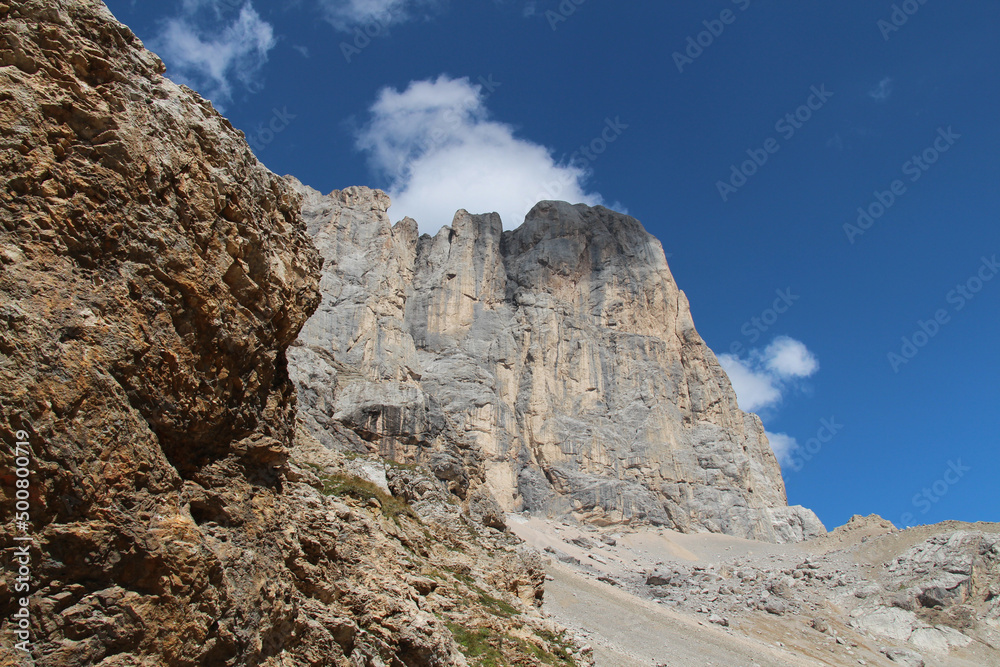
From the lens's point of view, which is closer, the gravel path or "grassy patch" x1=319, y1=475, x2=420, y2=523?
"grassy patch" x1=319, y1=475, x2=420, y2=523

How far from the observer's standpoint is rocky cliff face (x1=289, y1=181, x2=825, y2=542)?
83312 millimetres

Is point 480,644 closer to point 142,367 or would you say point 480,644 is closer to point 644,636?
point 142,367

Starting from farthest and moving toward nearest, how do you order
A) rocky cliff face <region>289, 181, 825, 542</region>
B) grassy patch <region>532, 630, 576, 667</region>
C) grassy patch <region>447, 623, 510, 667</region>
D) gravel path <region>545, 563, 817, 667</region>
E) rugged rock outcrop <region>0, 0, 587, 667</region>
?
rocky cliff face <region>289, 181, 825, 542</region>
gravel path <region>545, 563, 817, 667</region>
grassy patch <region>532, 630, 576, 667</region>
grassy patch <region>447, 623, 510, 667</region>
rugged rock outcrop <region>0, 0, 587, 667</region>

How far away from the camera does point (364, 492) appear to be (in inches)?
569

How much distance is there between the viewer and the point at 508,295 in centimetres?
10350

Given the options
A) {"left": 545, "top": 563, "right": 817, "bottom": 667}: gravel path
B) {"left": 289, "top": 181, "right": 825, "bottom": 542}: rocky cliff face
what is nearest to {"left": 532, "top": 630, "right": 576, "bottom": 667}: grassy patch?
{"left": 545, "top": 563, "right": 817, "bottom": 667}: gravel path

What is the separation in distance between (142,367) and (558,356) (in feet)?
307

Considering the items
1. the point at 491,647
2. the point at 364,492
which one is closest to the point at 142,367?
the point at 491,647

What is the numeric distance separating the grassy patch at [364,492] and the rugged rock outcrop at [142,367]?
5634 millimetres

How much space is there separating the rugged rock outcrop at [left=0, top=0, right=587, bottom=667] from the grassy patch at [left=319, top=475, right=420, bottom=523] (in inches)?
222

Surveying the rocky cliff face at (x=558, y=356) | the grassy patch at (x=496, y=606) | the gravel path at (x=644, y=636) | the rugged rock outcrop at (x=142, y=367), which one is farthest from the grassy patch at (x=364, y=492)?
the rocky cliff face at (x=558, y=356)

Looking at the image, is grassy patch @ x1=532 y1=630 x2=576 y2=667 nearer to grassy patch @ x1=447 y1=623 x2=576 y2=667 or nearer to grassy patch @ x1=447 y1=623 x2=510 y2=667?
grassy patch @ x1=447 y1=623 x2=576 y2=667

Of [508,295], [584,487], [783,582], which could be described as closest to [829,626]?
[783,582]

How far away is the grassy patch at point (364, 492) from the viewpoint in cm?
1387
